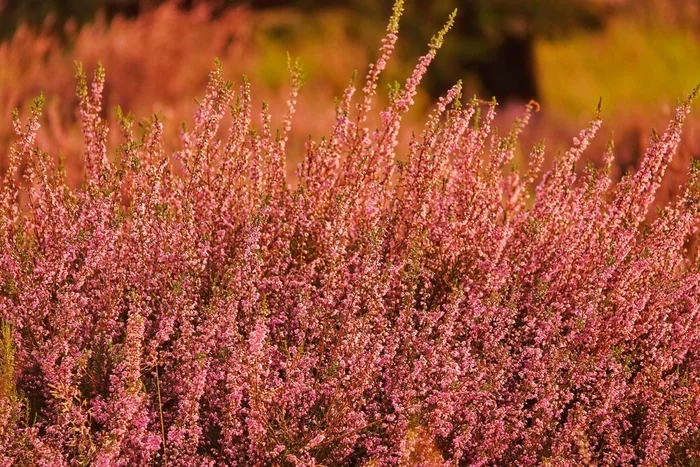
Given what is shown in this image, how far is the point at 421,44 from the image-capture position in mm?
11359

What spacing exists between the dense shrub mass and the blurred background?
204 inches

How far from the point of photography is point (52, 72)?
7812 millimetres

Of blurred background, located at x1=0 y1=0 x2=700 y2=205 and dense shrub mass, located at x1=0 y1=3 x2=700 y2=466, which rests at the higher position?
blurred background, located at x1=0 y1=0 x2=700 y2=205

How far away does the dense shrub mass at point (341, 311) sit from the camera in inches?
100.0

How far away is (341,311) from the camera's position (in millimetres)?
2795

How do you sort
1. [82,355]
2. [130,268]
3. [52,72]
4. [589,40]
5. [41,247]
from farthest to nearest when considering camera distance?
[589,40] → [52,72] → [41,247] → [130,268] → [82,355]

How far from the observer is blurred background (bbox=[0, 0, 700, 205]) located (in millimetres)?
8891

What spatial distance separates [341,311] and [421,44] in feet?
29.1

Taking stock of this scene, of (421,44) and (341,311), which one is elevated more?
(421,44)

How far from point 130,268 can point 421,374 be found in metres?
0.80

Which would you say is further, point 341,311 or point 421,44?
point 421,44

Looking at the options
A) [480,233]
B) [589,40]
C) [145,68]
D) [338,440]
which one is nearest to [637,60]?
[589,40]

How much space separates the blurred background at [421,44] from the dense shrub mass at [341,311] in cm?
519

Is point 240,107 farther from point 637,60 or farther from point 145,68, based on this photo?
point 637,60
